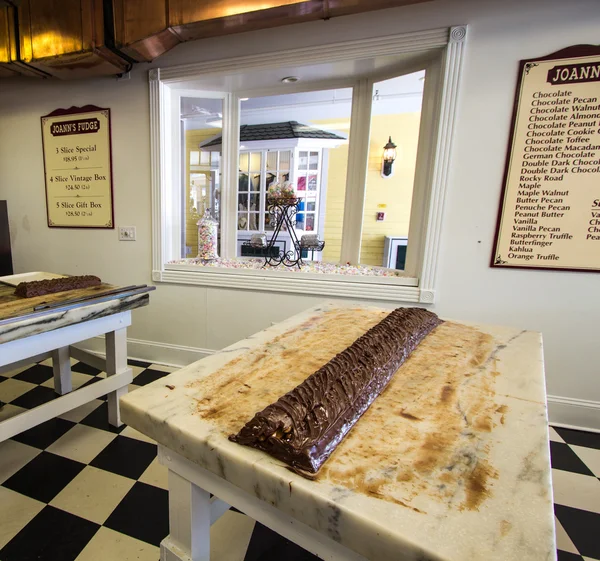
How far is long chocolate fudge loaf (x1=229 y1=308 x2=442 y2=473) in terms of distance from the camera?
1.61ft

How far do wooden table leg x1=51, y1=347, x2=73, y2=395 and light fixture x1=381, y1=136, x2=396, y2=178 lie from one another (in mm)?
4207

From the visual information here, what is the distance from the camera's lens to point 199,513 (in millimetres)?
645

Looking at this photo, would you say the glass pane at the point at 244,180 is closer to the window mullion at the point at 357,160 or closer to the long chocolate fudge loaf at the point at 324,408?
the window mullion at the point at 357,160

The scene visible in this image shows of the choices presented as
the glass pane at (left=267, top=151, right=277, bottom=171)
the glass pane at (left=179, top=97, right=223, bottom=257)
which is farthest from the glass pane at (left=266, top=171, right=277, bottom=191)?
the glass pane at (left=179, top=97, right=223, bottom=257)

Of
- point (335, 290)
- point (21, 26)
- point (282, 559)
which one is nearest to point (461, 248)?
point (335, 290)

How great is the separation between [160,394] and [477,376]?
2.47 feet

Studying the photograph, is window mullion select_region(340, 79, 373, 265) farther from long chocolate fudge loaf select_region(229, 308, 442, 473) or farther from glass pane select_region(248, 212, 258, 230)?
long chocolate fudge loaf select_region(229, 308, 442, 473)

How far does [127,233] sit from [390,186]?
353 cm

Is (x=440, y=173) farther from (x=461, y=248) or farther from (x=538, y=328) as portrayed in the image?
(x=538, y=328)

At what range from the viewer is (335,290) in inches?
82.0

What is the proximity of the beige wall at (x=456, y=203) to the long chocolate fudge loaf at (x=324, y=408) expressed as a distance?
4.32 ft

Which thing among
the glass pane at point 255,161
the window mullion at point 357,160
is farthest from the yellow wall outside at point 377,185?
the window mullion at point 357,160

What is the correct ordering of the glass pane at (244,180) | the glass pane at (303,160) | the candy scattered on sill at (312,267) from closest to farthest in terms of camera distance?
the candy scattered on sill at (312,267) → the glass pane at (244,180) → the glass pane at (303,160)

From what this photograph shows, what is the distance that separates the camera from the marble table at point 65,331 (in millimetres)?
1098
